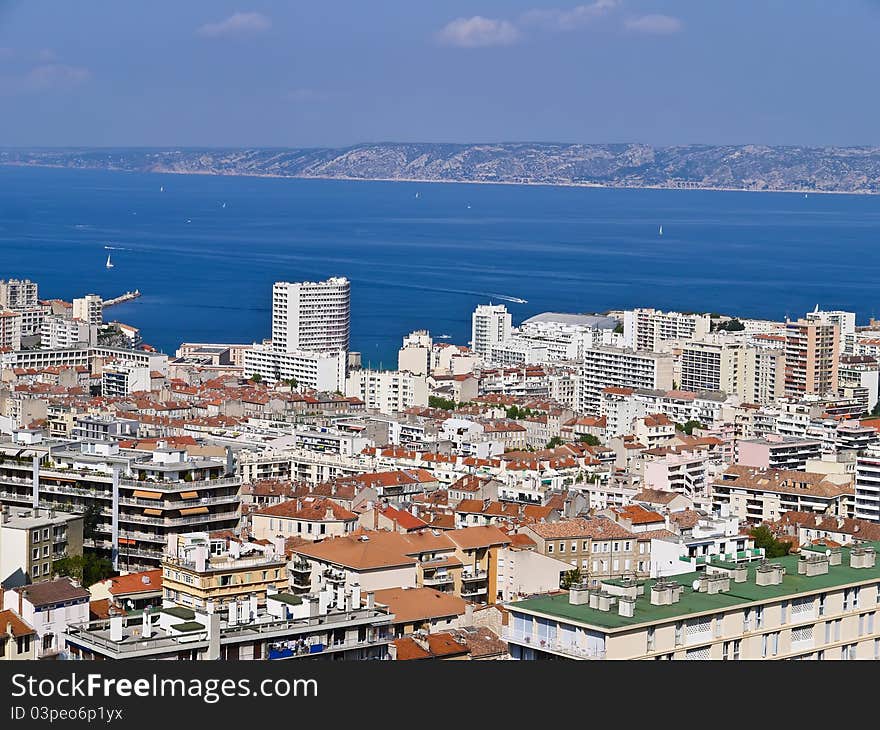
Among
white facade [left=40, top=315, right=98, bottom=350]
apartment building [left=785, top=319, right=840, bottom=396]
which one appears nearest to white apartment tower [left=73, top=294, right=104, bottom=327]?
white facade [left=40, top=315, right=98, bottom=350]

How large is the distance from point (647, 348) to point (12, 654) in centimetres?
1645

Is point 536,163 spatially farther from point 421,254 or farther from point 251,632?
point 251,632

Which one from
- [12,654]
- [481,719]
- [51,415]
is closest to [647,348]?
[51,415]

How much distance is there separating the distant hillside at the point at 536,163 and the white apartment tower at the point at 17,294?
66.4 metres

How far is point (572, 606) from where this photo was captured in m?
5.88

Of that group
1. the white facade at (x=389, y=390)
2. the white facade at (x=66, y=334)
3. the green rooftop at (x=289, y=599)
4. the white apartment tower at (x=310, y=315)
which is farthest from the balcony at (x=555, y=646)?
the white apartment tower at (x=310, y=315)

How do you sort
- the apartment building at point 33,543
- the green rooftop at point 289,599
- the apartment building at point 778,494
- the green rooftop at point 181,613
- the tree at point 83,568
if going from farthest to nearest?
the apartment building at point 778,494
the tree at point 83,568
the apartment building at point 33,543
the green rooftop at point 289,599
the green rooftop at point 181,613

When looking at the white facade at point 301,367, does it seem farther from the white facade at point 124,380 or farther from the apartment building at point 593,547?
the apartment building at point 593,547

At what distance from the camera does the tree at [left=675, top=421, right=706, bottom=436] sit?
53.2ft

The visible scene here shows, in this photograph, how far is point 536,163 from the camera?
103500 millimetres

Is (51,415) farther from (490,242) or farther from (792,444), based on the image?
(490,242)

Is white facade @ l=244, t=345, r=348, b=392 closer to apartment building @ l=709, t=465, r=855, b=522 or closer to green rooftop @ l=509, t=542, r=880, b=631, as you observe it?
apartment building @ l=709, t=465, r=855, b=522

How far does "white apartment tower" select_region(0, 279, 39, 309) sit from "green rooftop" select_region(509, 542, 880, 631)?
→ 67.9 ft

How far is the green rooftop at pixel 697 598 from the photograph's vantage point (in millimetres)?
5721
